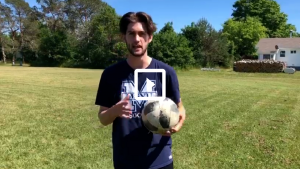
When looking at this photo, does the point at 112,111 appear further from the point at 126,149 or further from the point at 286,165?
the point at 286,165

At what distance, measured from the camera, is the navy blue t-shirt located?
7.14 feet

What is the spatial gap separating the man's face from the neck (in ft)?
0.13

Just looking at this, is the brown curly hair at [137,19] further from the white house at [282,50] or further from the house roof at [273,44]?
the house roof at [273,44]

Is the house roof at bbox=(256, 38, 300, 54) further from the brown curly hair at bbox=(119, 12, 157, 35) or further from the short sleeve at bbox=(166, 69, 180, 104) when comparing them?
the brown curly hair at bbox=(119, 12, 157, 35)

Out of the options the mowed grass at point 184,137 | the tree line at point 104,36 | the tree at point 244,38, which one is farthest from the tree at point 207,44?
the mowed grass at point 184,137

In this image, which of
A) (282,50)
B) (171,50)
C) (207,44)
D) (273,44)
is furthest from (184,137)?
(273,44)

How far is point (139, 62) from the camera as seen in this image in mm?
2182

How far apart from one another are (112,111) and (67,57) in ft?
185

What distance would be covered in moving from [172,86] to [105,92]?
0.53m

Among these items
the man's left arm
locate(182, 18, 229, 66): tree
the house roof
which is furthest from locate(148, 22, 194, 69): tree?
the man's left arm

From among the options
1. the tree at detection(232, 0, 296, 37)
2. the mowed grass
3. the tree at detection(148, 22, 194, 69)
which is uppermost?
the tree at detection(232, 0, 296, 37)

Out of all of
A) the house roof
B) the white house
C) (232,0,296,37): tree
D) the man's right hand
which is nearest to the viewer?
the man's right hand

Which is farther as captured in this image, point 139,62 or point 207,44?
point 207,44

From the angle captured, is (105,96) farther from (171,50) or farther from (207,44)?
(207,44)
